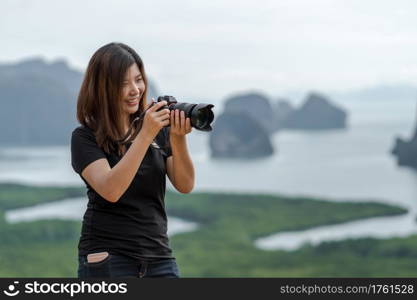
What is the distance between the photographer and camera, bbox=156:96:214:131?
5.73ft

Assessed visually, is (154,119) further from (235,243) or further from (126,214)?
(235,243)

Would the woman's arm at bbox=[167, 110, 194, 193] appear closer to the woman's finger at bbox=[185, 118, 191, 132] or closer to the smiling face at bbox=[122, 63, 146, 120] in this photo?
the woman's finger at bbox=[185, 118, 191, 132]

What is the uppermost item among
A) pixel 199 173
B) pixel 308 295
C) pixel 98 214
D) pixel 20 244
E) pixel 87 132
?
pixel 199 173

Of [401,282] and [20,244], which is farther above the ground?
[20,244]

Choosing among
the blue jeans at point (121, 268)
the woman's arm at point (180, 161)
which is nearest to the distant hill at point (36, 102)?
the woman's arm at point (180, 161)

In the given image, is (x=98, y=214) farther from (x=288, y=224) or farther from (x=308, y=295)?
(x=288, y=224)

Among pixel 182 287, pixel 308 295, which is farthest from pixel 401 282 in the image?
pixel 182 287

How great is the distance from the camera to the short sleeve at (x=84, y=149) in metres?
1.74

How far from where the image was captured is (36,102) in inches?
1032

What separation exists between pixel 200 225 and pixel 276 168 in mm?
4341

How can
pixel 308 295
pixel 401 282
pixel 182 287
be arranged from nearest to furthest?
1. pixel 182 287
2. pixel 308 295
3. pixel 401 282

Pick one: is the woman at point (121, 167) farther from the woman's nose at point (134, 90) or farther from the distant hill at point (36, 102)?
the distant hill at point (36, 102)

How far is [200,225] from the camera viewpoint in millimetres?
20641

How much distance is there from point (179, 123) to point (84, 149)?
21cm
